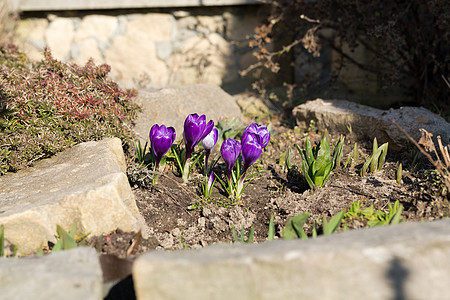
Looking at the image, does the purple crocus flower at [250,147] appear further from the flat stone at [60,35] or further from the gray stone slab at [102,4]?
the flat stone at [60,35]

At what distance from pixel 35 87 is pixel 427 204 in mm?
2734

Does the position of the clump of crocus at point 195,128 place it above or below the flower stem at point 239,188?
above

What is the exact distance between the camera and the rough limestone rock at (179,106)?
11.8ft

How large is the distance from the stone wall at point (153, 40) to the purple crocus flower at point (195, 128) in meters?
2.88

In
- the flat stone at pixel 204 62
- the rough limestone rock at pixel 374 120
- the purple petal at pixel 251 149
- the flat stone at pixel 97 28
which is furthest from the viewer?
the flat stone at pixel 204 62

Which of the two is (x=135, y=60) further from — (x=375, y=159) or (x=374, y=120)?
(x=375, y=159)

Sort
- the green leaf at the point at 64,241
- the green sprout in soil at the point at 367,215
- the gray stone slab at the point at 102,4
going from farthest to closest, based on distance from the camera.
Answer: the gray stone slab at the point at 102,4, the green sprout in soil at the point at 367,215, the green leaf at the point at 64,241

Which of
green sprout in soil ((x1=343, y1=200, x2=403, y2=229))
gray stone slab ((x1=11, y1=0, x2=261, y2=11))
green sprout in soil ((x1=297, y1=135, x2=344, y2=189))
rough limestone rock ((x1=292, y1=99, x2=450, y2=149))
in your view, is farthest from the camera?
gray stone slab ((x1=11, y1=0, x2=261, y2=11))

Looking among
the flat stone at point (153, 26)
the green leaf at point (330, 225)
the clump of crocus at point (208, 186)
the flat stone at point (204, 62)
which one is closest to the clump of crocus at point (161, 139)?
→ the clump of crocus at point (208, 186)

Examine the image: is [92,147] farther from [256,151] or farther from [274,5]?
[274,5]

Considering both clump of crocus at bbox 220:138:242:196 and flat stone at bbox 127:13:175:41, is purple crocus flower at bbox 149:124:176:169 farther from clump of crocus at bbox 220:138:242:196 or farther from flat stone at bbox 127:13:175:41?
flat stone at bbox 127:13:175:41

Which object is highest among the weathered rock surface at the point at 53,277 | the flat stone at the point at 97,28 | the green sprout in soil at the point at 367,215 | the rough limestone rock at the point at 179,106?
the flat stone at the point at 97,28

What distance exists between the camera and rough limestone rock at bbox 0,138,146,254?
202 centimetres

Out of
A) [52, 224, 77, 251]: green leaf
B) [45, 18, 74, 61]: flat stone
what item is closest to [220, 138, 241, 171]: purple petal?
[52, 224, 77, 251]: green leaf
